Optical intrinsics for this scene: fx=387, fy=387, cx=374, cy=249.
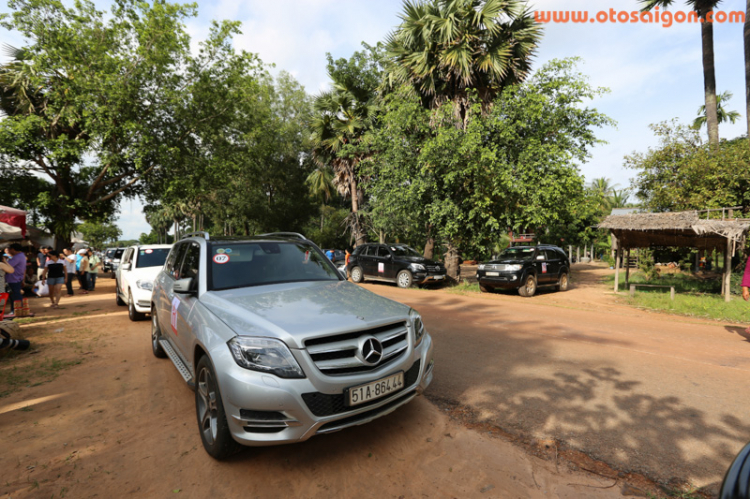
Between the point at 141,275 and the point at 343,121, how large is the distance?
56.1 ft

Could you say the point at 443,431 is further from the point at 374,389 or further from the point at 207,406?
the point at 207,406

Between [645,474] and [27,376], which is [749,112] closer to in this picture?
[645,474]

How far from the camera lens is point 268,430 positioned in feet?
8.65

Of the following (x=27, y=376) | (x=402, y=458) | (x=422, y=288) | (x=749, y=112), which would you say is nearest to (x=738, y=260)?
(x=749, y=112)

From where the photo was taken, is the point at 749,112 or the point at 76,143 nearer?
the point at 76,143

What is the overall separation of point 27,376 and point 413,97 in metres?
15.1

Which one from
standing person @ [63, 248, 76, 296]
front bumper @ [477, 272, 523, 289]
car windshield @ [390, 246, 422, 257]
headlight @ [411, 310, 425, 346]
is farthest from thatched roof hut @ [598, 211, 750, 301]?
standing person @ [63, 248, 76, 296]

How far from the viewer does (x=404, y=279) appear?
15219 mm

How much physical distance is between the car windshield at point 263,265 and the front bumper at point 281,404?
49.7 inches

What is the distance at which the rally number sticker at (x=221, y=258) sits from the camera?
3961 millimetres

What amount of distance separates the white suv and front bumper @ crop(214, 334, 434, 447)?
6521 mm

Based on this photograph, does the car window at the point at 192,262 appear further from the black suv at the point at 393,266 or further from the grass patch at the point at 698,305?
the black suv at the point at 393,266

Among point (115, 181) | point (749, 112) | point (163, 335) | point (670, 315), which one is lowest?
point (670, 315)

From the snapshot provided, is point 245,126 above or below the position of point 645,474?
above
